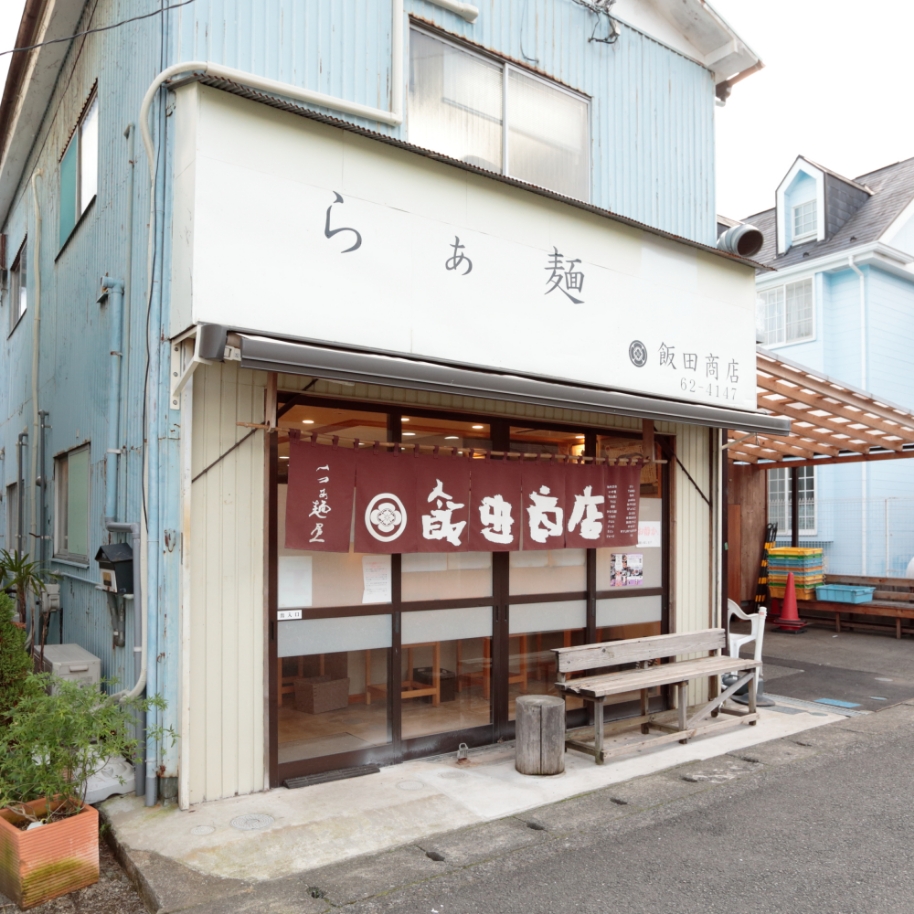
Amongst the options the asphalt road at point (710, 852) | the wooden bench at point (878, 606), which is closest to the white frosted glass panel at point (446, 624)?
the asphalt road at point (710, 852)

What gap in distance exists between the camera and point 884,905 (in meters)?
4.40

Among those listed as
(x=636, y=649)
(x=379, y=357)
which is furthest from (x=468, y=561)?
(x=379, y=357)

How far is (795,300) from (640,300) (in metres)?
13.0

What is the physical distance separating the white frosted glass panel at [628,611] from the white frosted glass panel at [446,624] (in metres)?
1.48

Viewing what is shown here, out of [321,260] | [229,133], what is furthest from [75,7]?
[321,260]

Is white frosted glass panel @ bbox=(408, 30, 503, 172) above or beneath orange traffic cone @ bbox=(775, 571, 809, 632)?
above

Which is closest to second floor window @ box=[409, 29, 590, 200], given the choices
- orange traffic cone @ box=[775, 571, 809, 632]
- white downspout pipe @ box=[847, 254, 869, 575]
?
orange traffic cone @ box=[775, 571, 809, 632]

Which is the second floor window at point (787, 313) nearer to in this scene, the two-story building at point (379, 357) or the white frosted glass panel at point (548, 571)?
the two-story building at point (379, 357)

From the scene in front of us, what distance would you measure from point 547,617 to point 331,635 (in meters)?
2.35

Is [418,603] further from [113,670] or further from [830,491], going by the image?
[830,491]

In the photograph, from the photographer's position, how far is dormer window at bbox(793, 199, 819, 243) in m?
19.3

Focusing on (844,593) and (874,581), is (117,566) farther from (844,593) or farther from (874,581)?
(874,581)

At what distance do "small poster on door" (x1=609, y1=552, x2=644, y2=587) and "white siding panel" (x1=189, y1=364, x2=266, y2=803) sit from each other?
153 inches

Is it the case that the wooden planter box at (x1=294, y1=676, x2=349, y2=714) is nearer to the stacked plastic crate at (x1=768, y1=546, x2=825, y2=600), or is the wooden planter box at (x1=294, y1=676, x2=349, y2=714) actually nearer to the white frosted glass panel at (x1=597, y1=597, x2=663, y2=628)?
the white frosted glass panel at (x1=597, y1=597, x2=663, y2=628)
